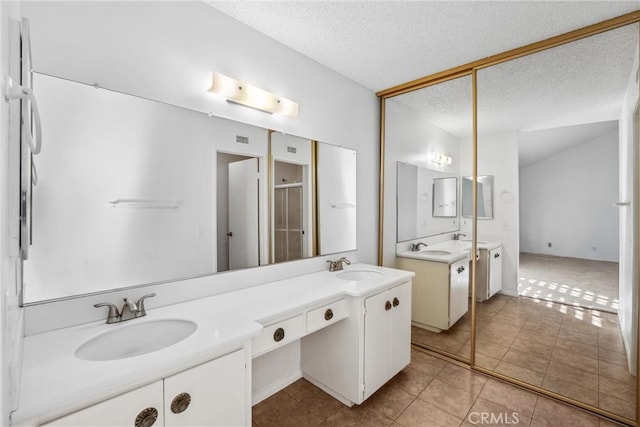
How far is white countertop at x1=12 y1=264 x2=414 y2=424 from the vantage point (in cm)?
82

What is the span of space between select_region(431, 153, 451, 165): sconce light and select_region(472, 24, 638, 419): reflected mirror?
0.98 ft

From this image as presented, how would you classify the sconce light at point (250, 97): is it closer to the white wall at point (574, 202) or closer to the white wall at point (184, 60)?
the white wall at point (184, 60)

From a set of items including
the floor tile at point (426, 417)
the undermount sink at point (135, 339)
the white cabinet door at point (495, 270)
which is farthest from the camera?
the white cabinet door at point (495, 270)

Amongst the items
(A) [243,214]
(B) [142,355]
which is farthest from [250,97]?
(B) [142,355]

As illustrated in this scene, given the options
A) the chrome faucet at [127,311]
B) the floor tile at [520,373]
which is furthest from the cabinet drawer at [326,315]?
the floor tile at [520,373]

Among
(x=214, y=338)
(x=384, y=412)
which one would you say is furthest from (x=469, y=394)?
(x=214, y=338)

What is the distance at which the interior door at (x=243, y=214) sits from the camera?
185 centimetres

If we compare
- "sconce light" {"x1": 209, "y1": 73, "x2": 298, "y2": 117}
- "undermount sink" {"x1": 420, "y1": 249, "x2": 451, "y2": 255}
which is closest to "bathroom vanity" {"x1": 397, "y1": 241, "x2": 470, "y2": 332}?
"undermount sink" {"x1": 420, "y1": 249, "x2": 451, "y2": 255}

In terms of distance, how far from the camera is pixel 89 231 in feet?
4.35

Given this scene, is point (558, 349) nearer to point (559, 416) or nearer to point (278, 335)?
point (559, 416)

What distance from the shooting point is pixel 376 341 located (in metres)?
2.02

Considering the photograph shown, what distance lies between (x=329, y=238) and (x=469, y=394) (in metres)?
1.54

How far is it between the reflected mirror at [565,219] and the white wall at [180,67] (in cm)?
140

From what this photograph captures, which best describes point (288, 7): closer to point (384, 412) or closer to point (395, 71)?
point (395, 71)
